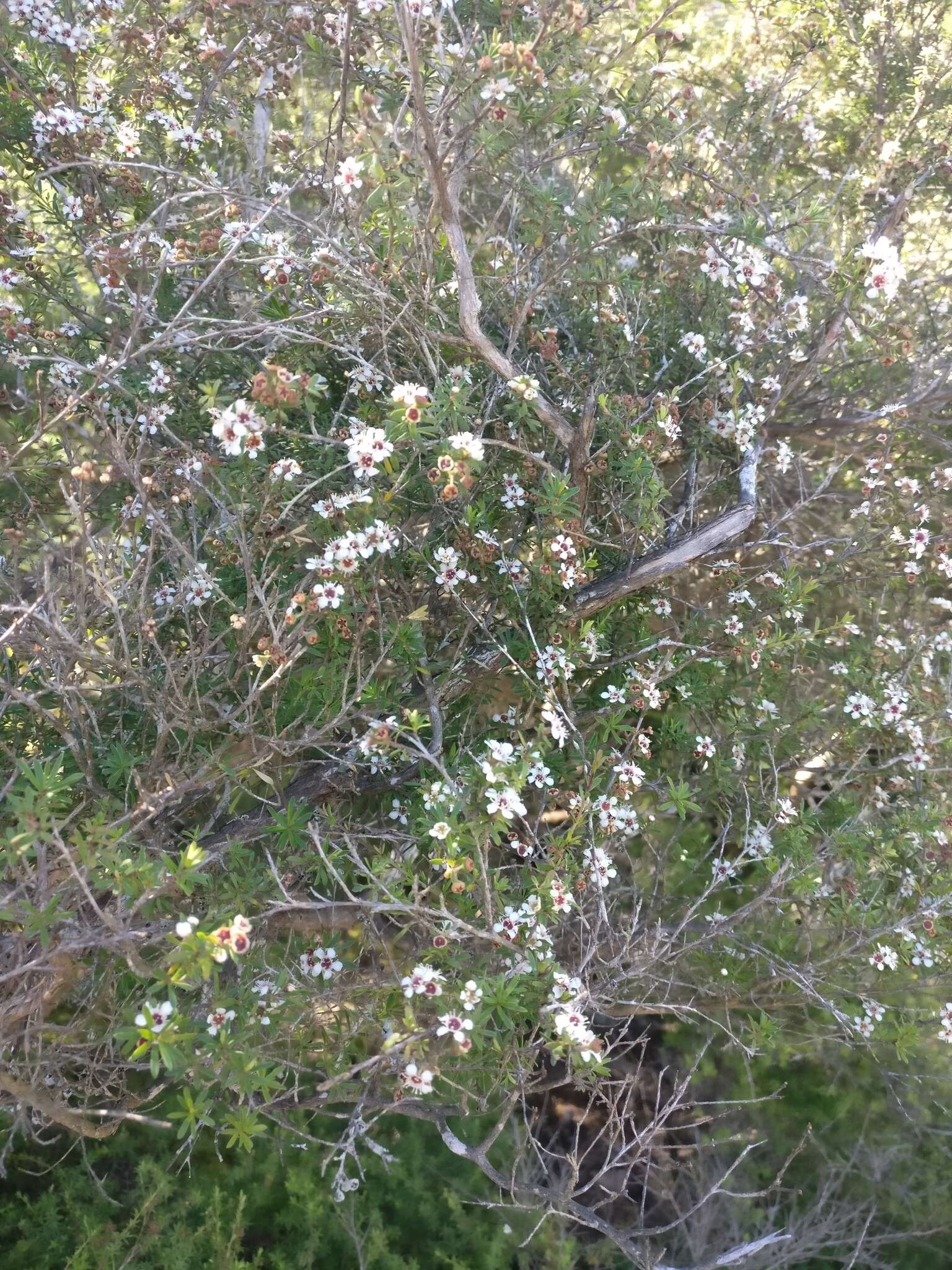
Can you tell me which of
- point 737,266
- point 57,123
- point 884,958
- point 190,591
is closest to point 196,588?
point 190,591

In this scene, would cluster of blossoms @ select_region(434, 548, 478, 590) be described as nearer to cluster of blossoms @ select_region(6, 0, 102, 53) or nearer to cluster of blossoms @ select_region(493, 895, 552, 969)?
cluster of blossoms @ select_region(493, 895, 552, 969)

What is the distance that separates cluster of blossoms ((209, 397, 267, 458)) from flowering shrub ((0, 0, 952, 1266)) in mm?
11

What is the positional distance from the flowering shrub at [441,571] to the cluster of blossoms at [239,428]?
0.01 m

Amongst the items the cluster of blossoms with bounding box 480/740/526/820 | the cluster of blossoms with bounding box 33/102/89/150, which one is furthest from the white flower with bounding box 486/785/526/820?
the cluster of blossoms with bounding box 33/102/89/150

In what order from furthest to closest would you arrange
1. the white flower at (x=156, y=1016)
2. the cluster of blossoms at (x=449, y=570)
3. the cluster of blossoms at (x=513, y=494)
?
the cluster of blossoms at (x=513, y=494) → the cluster of blossoms at (x=449, y=570) → the white flower at (x=156, y=1016)

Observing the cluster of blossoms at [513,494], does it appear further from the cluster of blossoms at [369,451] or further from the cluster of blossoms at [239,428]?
the cluster of blossoms at [239,428]

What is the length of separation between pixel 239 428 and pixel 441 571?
79 cm

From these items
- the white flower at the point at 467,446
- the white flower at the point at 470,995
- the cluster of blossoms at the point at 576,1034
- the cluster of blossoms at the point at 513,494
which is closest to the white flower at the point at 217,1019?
the white flower at the point at 470,995

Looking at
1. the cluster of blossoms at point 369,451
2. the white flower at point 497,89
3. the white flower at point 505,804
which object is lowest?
the white flower at point 505,804

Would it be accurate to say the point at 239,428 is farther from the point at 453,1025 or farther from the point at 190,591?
the point at 453,1025

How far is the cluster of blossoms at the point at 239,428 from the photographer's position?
7.73 ft

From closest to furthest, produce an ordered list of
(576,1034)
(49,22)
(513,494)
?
1. (576,1034)
2. (513,494)
3. (49,22)

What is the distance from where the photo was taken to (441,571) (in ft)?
9.50

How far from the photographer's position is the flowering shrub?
2.46 m
